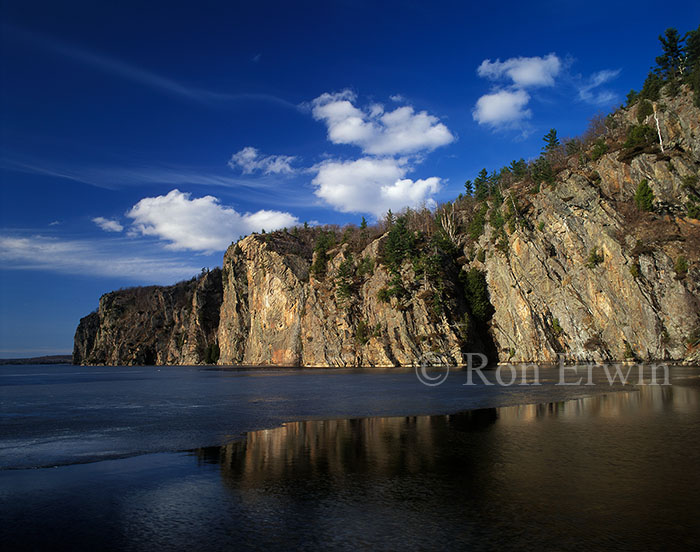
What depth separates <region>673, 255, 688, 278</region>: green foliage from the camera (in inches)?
2564

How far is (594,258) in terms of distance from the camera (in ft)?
248

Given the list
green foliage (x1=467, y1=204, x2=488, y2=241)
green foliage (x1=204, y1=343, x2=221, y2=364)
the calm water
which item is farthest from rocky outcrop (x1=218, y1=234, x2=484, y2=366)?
the calm water

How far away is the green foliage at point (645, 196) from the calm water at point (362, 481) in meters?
59.7

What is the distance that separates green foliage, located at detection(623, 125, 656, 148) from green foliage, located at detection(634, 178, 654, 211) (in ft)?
28.9

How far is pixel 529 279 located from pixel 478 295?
35.3ft

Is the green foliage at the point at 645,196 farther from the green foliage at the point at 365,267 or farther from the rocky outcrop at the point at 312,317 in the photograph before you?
the green foliage at the point at 365,267

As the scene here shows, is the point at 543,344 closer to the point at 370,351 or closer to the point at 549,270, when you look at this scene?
the point at 549,270

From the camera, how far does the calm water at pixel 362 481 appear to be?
801cm

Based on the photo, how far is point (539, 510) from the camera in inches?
355

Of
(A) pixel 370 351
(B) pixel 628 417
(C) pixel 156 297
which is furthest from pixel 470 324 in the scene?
(C) pixel 156 297

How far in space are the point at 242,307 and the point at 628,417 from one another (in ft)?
421

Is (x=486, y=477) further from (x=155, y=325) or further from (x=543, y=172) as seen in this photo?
(x=155, y=325)

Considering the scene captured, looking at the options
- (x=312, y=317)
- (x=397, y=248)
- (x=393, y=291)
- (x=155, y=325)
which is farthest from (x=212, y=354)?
(x=393, y=291)

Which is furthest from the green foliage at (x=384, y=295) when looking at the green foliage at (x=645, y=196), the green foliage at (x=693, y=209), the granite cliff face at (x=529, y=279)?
the green foliage at (x=693, y=209)
